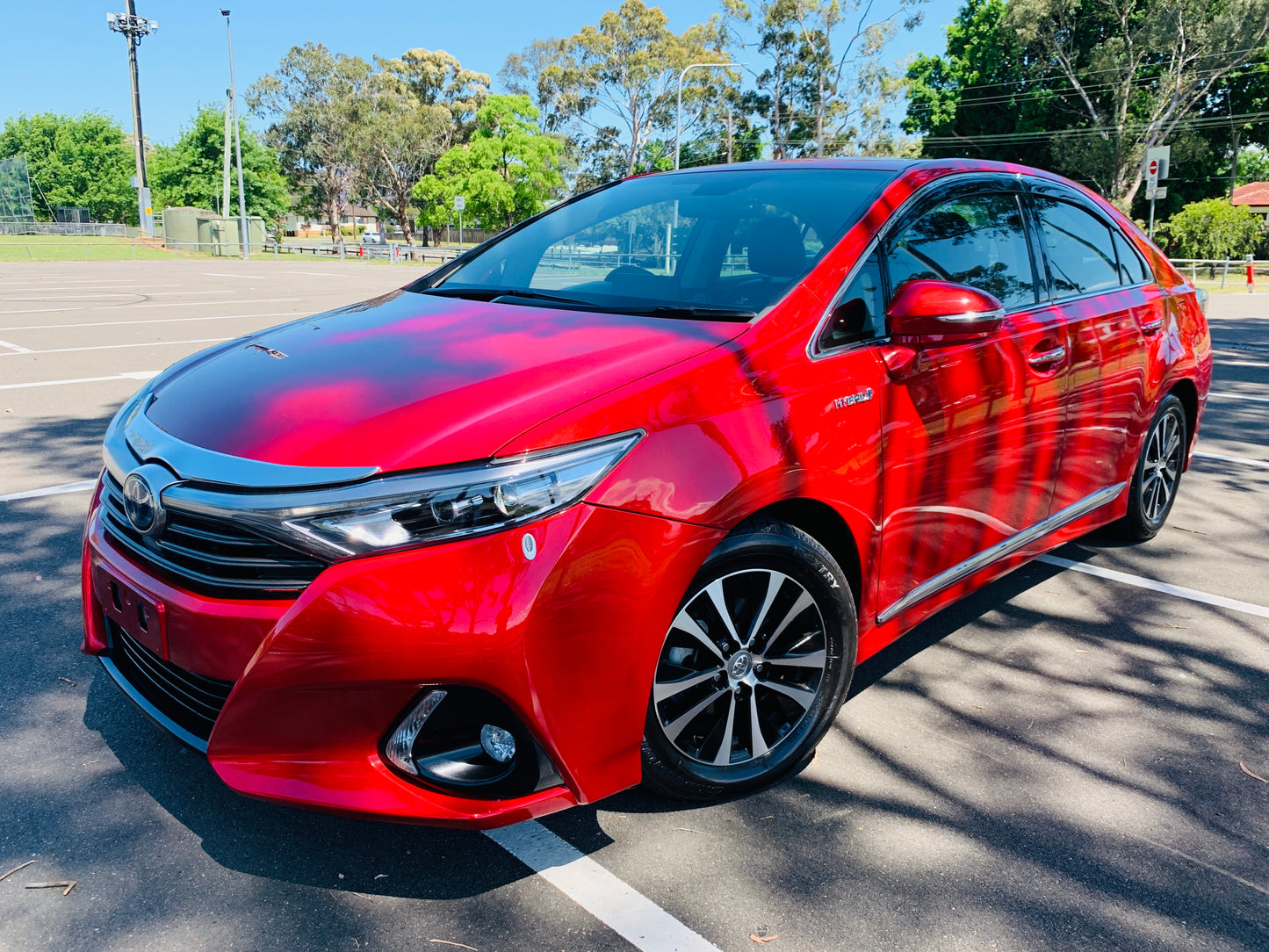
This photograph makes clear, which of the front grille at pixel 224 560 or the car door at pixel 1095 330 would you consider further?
the car door at pixel 1095 330

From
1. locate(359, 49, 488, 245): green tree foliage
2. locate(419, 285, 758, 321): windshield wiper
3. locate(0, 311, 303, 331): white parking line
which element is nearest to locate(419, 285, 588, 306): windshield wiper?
locate(419, 285, 758, 321): windshield wiper

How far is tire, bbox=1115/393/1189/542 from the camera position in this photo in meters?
4.54

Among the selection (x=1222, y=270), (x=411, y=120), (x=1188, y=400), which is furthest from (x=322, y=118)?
(x=1188, y=400)

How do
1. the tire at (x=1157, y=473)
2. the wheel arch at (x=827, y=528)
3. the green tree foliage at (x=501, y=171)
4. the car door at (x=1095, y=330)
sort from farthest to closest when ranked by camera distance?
the green tree foliage at (x=501, y=171), the tire at (x=1157, y=473), the car door at (x=1095, y=330), the wheel arch at (x=827, y=528)

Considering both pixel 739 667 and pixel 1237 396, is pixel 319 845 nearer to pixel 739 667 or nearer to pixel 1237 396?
pixel 739 667

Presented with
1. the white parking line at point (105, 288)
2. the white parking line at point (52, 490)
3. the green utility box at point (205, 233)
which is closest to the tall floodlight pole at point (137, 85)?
the green utility box at point (205, 233)

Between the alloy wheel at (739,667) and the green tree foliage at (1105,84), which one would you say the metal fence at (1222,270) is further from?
the alloy wheel at (739,667)

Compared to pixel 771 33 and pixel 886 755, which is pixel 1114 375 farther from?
pixel 771 33

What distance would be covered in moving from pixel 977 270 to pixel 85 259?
3796cm

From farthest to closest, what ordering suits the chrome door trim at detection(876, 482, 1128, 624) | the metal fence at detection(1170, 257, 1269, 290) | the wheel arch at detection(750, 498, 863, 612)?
1. the metal fence at detection(1170, 257, 1269, 290)
2. the chrome door trim at detection(876, 482, 1128, 624)
3. the wheel arch at detection(750, 498, 863, 612)

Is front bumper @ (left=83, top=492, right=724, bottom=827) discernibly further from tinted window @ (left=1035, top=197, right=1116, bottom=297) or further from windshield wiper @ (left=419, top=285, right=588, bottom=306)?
tinted window @ (left=1035, top=197, right=1116, bottom=297)

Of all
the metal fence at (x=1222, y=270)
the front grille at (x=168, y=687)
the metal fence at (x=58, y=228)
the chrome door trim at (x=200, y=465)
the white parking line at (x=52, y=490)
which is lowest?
the white parking line at (x=52, y=490)

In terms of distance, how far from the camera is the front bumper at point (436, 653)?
1.95 metres

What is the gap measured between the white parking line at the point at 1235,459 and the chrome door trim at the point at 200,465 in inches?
254
